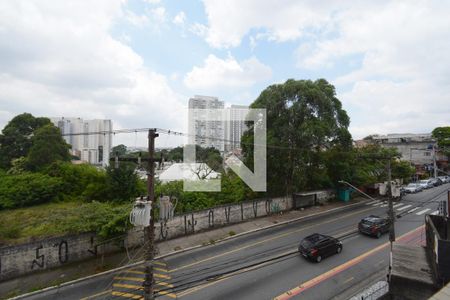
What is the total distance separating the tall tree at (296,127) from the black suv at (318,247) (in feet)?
30.1

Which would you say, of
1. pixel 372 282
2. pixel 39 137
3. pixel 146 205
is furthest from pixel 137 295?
pixel 39 137

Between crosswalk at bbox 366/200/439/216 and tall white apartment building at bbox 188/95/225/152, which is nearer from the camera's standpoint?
crosswalk at bbox 366/200/439/216

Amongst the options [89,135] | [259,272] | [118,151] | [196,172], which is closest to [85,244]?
[118,151]

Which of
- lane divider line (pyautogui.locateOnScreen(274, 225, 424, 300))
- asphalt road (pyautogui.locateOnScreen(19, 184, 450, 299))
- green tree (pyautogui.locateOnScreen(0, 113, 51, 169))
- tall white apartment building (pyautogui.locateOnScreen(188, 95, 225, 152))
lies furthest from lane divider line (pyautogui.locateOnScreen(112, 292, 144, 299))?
green tree (pyautogui.locateOnScreen(0, 113, 51, 169))

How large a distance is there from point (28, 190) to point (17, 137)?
12461 millimetres

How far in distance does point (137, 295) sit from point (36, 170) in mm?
20996

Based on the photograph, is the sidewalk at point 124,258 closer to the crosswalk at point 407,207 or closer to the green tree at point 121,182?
the green tree at point 121,182

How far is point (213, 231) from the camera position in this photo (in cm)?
1873

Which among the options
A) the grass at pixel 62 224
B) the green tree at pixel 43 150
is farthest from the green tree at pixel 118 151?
the green tree at pixel 43 150

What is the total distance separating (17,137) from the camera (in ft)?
90.5

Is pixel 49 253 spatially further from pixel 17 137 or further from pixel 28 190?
pixel 17 137

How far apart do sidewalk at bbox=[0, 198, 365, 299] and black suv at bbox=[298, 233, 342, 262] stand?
567 cm

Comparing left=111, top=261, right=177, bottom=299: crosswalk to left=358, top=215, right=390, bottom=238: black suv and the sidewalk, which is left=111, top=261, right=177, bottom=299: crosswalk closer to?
the sidewalk

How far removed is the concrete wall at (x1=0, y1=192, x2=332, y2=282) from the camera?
12.2 m
